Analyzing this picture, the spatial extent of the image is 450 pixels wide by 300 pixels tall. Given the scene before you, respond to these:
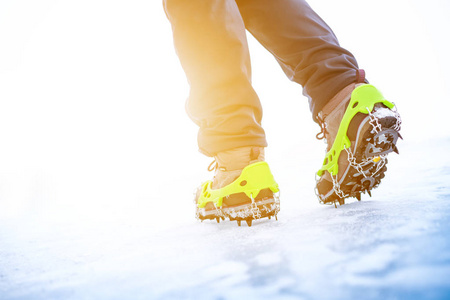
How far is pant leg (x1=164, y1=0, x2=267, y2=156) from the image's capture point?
754 millimetres

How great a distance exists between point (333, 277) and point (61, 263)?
1.53 ft

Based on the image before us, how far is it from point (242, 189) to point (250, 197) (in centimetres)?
3

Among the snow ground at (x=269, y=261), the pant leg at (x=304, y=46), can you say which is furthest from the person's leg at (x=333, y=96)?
the snow ground at (x=269, y=261)

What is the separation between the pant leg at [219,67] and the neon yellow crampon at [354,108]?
19 cm

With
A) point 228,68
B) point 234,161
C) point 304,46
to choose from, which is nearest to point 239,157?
point 234,161

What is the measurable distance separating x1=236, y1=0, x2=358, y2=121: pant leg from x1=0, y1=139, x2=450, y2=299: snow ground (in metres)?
0.35

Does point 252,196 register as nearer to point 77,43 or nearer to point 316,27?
point 316,27

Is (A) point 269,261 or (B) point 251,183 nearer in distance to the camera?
(A) point 269,261

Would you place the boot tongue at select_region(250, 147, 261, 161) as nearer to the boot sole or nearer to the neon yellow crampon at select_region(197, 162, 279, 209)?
the neon yellow crampon at select_region(197, 162, 279, 209)

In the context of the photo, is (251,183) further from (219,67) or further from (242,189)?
(219,67)

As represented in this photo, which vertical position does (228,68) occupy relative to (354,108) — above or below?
above

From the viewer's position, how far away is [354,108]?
723mm

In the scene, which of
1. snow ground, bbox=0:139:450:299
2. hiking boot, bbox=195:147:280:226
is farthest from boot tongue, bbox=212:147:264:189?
snow ground, bbox=0:139:450:299

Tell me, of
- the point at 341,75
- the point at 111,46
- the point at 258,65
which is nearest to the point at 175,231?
the point at 341,75
